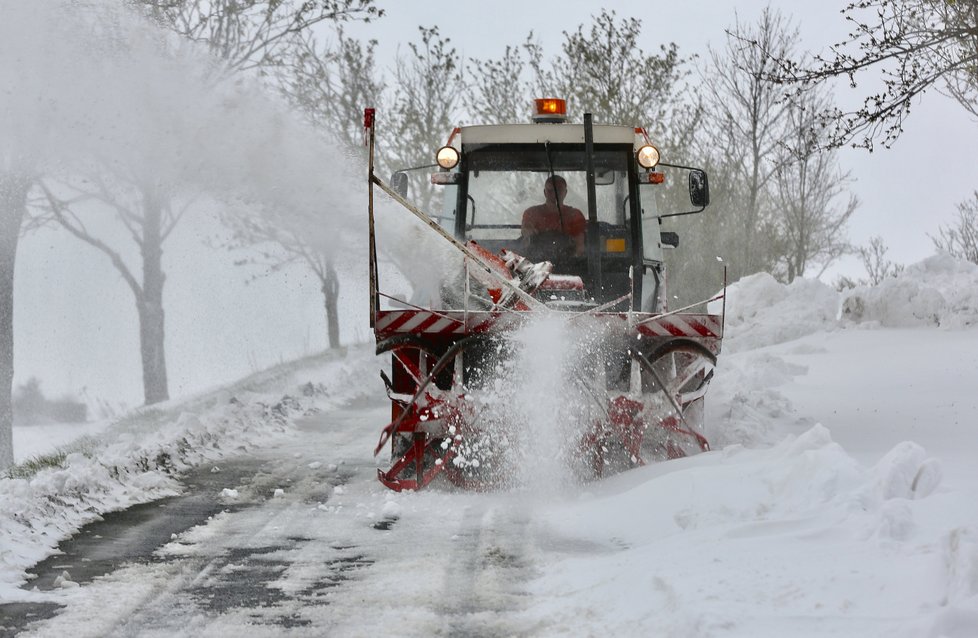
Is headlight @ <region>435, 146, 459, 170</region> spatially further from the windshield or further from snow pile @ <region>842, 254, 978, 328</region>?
snow pile @ <region>842, 254, 978, 328</region>

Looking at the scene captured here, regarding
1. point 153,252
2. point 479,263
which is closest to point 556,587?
point 479,263

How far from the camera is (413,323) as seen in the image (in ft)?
22.5

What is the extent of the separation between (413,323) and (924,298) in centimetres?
1259

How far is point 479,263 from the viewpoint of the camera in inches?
278

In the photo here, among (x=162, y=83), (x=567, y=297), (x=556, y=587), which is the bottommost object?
(x=556, y=587)

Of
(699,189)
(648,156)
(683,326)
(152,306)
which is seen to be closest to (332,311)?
(152,306)

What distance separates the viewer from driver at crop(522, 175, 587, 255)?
7.71 metres

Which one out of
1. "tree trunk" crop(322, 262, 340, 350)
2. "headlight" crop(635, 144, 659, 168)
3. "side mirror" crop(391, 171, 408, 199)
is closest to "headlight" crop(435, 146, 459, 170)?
"side mirror" crop(391, 171, 408, 199)

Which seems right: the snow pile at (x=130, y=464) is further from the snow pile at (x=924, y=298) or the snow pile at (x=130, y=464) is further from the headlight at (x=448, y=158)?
the snow pile at (x=924, y=298)

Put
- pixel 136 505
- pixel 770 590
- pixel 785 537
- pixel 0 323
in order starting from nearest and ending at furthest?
1. pixel 770 590
2. pixel 785 537
3. pixel 136 505
4. pixel 0 323

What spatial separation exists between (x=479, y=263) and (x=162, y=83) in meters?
4.89

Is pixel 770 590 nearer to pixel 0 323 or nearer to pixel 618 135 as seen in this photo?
pixel 618 135

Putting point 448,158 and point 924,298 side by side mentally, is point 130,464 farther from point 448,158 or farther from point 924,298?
point 924,298

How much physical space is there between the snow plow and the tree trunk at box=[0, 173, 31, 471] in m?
6.73
